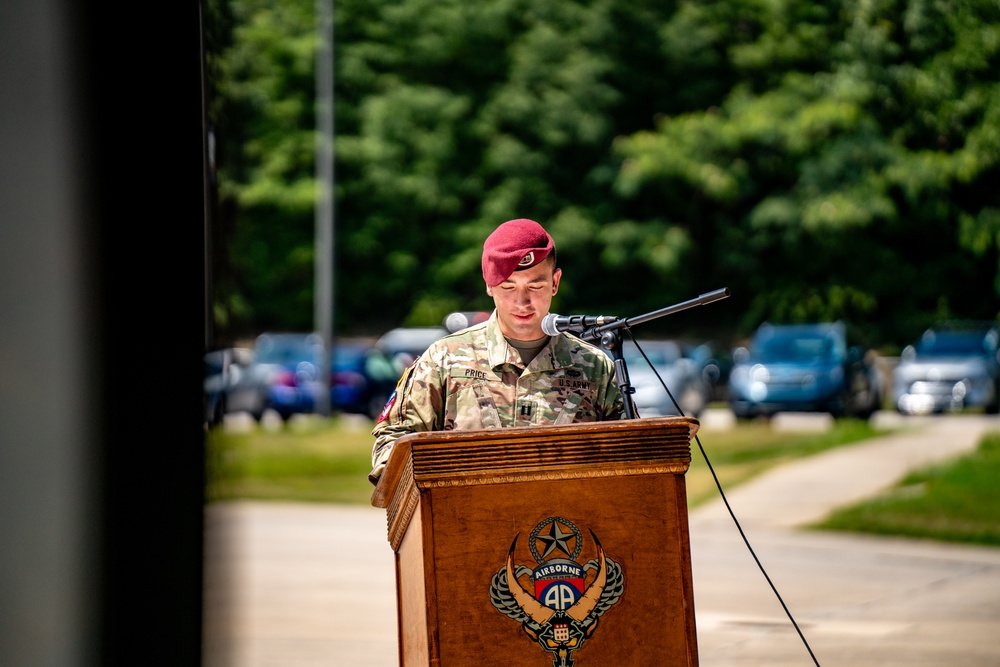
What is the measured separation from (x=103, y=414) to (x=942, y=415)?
24880mm

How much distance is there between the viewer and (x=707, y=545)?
508 inches

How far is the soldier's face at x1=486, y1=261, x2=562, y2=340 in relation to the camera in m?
3.26

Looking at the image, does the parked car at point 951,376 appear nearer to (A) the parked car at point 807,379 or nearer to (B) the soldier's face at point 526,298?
(A) the parked car at point 807,379

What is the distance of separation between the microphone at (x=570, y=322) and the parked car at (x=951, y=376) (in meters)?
23.1

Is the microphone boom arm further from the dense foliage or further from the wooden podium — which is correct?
the dense foliage

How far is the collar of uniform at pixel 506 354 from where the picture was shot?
10.9ft

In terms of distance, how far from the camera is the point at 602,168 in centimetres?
3500

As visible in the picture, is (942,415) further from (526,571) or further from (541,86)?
(526,571)

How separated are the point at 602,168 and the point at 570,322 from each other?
105ft

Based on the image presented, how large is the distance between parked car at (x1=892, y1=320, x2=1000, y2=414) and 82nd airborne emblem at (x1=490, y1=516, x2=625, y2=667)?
23655mm

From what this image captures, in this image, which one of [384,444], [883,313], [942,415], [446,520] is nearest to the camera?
[446,520]

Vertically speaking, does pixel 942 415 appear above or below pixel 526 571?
above

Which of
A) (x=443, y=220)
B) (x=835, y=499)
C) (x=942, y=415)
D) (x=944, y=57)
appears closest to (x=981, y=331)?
(x=942, y=415)

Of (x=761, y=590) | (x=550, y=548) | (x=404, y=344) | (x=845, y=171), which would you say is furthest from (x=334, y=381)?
(x=550, y=548)
